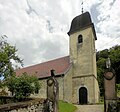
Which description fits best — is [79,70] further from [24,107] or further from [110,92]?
[24,107]

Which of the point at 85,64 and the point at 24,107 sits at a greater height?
the point at 85,64

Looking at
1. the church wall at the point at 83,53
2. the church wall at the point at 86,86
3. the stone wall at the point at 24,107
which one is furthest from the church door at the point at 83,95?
the stone wall at the point at 24,107

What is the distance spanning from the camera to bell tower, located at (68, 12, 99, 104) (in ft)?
91.1

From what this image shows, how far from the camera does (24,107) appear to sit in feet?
41.2

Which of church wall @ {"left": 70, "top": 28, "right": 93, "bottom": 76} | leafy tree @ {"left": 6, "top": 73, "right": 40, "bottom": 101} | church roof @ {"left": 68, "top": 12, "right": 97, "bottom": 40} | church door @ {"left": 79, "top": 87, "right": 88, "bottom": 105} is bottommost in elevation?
church door @ {"left": 79, "top": 87, "right": 88, "bottom": 105}

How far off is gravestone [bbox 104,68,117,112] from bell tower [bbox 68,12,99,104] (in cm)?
1440

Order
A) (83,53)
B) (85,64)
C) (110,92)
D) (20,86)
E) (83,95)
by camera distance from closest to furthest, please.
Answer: (110,92) → (20,86) → (83,95) → (85,64) → (83,53)

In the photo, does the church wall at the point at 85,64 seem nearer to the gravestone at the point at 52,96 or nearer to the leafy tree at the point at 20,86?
the leafy tree at the point at 20,86

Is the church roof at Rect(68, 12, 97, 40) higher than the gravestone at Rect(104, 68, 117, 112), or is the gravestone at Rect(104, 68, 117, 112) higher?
the church roof at Rect(68, 12, 97, 40)

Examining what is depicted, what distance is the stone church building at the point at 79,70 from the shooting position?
2743 centimetres

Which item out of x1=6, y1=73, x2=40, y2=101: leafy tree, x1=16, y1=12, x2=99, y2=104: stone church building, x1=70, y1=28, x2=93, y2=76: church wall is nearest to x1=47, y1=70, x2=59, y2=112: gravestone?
x1=6, y1=73, x2=40, y2=101: leafy tree

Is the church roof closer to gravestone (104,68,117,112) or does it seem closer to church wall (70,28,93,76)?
church wall (70,28,93,76)

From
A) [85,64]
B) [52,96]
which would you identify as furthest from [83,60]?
[52,96]

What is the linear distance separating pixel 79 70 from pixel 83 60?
1491 millimetres
